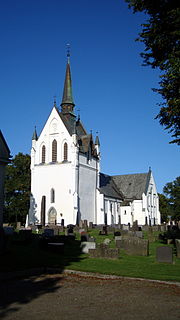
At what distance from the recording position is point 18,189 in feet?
183

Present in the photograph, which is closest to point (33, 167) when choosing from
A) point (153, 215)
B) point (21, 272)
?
point (153, 215)

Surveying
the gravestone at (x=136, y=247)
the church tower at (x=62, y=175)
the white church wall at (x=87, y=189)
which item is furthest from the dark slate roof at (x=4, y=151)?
the white church wall at (x=87, y=189)

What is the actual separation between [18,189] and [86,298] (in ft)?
161

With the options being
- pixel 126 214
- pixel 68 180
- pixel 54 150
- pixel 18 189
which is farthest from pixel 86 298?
pixel 126 214

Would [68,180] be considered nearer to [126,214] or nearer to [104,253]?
[126,214]

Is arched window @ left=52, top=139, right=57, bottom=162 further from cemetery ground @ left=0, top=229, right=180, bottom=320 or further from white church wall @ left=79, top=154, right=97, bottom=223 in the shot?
cemetery ground @ left=0, top=229, right=180, bottom=320

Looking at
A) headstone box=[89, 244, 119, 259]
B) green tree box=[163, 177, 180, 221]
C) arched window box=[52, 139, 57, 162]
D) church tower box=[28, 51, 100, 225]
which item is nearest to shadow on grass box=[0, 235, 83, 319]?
headstone box=[89, 244, 119, 259]

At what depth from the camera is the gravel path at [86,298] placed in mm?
6809

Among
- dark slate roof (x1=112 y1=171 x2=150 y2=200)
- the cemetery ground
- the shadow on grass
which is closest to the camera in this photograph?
the cemetery ground

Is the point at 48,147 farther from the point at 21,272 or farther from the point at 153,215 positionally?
the point at 21,272

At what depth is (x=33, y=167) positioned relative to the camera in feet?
163

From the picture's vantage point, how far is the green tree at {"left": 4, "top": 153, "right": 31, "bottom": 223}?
53.5 meters

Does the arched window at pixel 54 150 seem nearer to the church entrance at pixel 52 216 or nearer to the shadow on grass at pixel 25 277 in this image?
the church entrance at pixel 52 216

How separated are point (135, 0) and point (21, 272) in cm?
1297
